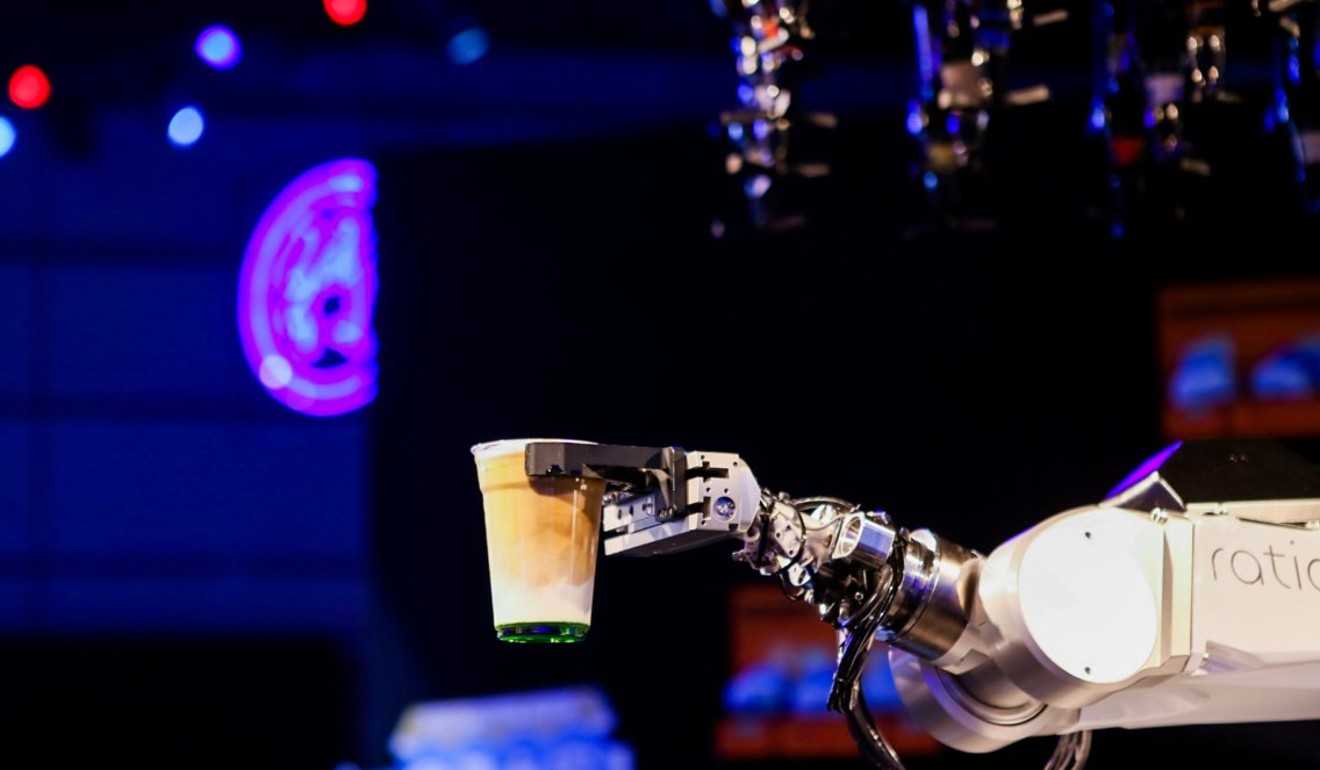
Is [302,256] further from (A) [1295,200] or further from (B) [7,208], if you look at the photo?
(A) [1295,200]

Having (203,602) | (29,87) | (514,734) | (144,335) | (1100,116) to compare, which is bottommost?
(514,734)

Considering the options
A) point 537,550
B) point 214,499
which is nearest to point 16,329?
point 214,499

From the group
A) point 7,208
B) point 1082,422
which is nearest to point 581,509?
point 1082,422

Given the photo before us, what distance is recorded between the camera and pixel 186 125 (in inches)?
239

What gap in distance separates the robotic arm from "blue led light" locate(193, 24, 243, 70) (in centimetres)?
380

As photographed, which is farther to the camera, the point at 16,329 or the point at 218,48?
the point at 16,329

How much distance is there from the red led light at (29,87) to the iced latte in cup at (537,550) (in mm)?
4111

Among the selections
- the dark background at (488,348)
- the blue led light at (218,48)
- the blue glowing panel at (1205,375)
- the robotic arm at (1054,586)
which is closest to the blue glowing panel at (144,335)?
the dark background at (488,348)

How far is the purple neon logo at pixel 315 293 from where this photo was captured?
648 cm

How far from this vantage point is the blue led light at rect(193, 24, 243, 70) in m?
5.25

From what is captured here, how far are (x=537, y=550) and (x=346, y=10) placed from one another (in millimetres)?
3863

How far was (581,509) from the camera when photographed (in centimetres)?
173

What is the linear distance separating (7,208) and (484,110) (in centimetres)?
194

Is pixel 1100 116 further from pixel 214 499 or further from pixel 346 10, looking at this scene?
pixel 214 499
